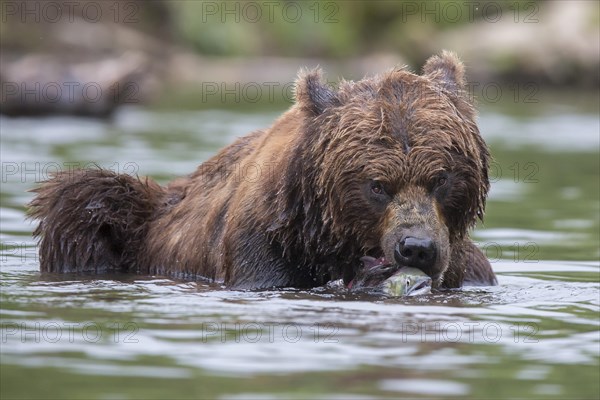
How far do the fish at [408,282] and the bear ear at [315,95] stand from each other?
4.41 feet

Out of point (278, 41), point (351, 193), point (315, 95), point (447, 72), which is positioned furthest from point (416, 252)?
point (278, 41)

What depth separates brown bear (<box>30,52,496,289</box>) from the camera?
8.55 m

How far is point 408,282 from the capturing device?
27.6ft

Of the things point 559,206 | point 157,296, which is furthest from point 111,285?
point 559,206

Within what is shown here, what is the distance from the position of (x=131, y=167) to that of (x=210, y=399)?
11.7 metres

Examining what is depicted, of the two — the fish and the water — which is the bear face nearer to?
the fish

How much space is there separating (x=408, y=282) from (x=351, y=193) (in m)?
0.77

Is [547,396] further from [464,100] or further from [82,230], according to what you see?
[82,230]

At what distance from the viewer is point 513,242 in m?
12.8

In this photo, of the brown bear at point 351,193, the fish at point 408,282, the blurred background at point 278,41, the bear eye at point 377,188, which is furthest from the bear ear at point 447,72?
the blurred background at point 278,41

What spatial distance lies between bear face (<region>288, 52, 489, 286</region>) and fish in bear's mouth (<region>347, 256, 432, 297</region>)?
0.06 meters

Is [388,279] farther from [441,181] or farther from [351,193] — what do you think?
[441,181]

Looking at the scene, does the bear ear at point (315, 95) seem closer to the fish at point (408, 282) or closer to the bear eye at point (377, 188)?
the bear eye at point (377, 188)

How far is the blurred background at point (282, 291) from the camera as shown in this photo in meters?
6.41
